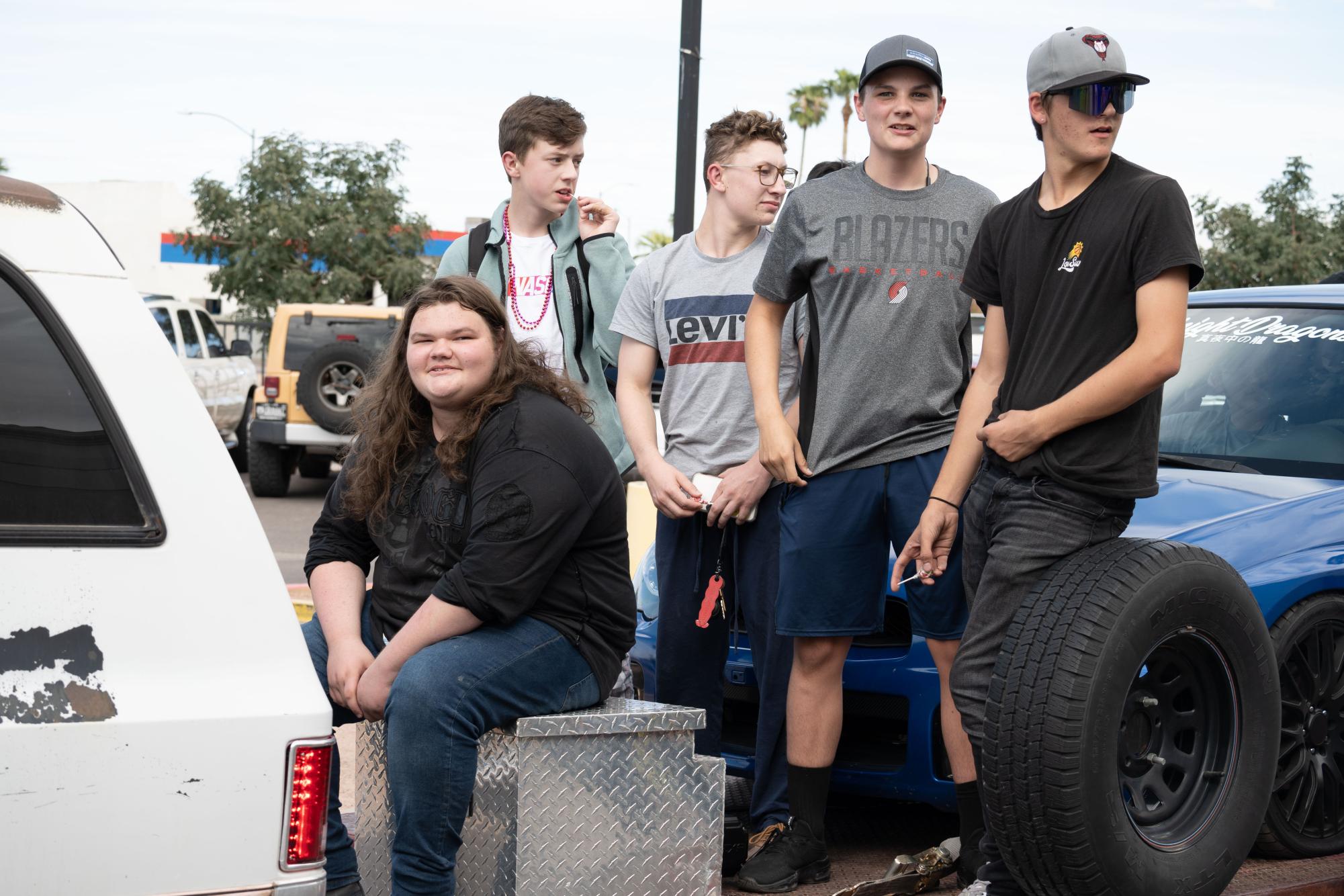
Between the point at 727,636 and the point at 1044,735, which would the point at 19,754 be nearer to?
the point at 1044,735

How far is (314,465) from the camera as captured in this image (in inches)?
610

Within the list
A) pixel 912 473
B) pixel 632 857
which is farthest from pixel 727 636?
pixel 632 857

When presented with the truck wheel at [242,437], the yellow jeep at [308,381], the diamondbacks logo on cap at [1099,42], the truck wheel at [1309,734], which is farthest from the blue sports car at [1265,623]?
the truck wheel at [242,437]

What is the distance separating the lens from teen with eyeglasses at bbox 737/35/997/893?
375 centimetres

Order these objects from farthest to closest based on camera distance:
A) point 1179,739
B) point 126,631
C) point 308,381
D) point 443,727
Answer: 1. point 308,381
2. point 1179,739
3. point 443,727
4. point 126,631

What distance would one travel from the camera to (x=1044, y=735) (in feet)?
9.39

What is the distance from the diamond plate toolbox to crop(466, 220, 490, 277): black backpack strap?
1692 millimetres

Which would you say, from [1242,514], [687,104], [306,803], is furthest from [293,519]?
[306,803]

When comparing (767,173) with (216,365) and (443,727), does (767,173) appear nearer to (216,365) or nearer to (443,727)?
(443,727)

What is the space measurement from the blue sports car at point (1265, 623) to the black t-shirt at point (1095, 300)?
0.69m

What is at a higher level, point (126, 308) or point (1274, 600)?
point (126, 308)

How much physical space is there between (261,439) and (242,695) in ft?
40.3

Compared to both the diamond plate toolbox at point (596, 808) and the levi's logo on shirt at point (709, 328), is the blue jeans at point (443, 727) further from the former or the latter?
the levi's logo on shirt at point (709, 328)

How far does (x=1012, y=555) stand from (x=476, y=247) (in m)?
2.10
